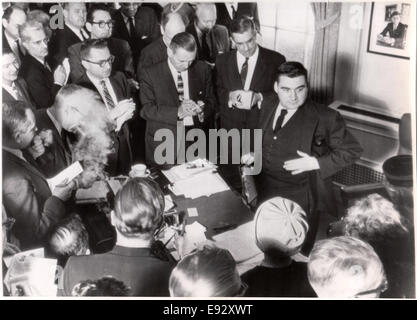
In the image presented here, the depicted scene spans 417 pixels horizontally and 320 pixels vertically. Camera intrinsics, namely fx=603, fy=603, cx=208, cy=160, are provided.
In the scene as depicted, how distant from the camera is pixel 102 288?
326 centimetres

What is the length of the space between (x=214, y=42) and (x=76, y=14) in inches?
29.8

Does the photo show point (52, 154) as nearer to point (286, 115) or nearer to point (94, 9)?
point (94, 9)

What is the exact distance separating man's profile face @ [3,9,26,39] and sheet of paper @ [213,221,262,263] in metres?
1.55

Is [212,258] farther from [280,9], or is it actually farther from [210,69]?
[280,9]

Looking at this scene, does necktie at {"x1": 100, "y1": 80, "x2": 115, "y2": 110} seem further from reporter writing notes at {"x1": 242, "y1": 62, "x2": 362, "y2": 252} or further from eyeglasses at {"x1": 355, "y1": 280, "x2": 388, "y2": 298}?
eyeglasses at {"x1": 355, "y1": 280, "x2": 388, "y2": 298}

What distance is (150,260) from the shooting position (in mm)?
3123

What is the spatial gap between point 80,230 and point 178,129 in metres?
0.77

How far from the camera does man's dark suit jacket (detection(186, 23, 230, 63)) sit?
3.26 m

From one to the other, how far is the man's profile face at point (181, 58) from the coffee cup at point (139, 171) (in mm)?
573

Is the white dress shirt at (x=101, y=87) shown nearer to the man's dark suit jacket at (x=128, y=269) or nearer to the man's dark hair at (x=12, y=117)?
the man's dark hair at (x=12, y=117)

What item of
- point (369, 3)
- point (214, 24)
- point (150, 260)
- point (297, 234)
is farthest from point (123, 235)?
point (369, 3)

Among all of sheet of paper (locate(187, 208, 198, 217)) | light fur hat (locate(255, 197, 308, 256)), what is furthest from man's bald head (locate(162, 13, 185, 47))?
light fur hat (locate(255, 197, 308, 256))

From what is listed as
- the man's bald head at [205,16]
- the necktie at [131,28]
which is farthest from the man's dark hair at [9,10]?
the man's bald head at [205,16]

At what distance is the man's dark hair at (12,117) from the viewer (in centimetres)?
327
